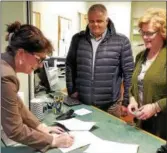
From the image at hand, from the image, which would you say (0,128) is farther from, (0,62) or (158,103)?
(158,103)

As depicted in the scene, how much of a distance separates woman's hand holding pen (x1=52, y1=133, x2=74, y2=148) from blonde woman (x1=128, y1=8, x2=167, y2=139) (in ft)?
1.47

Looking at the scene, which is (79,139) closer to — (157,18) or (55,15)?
(157,18)

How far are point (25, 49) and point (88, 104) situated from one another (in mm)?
954

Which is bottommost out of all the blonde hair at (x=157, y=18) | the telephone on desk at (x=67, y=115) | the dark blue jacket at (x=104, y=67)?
the telephone on desk at (x=67, y=115)

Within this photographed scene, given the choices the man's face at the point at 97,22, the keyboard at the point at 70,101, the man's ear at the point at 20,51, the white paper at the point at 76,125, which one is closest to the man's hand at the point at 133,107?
the white paper at the point at 76,125

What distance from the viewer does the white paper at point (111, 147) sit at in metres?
1.15

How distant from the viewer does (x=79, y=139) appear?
1.27 meters

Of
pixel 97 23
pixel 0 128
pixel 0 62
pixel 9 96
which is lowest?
pixel 0 128

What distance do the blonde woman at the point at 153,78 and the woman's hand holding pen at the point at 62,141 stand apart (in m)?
0.45

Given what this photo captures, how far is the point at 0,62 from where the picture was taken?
1.09 meters

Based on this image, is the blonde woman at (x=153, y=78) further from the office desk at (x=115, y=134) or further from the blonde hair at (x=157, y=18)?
the office desk at (x=115, y=134)

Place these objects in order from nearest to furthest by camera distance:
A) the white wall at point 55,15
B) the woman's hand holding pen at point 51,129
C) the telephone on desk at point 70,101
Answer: the woman's hand holding pen at point 51,129
the telephone on desk at point 70,101
the white wall at point 55,15

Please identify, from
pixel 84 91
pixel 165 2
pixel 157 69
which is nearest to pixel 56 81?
pixel 84 91

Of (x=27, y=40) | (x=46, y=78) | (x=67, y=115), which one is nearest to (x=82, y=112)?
(x=67, y=115)
